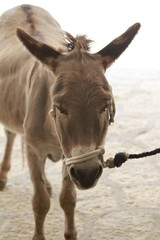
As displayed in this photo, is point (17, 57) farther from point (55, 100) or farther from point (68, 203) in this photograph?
point (55, 100)

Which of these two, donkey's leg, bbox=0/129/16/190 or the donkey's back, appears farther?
donkey's leg, bbox=0/129/16/190

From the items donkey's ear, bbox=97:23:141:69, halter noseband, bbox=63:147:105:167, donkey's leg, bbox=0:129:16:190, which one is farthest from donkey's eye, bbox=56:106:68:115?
donkey's leg, bbox=0:129:16:190

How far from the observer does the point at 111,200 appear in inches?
133

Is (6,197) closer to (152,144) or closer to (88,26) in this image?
(152,144)

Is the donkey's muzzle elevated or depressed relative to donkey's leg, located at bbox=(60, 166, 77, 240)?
elevated

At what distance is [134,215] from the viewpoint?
3.17 meters

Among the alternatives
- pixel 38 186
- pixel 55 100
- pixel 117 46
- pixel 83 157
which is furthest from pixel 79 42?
pixel 38 186

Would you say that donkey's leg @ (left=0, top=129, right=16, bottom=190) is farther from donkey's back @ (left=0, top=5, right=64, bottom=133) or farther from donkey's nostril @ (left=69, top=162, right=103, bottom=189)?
donkey's nostril @ (left=69, top=162, right=103, bottom=189)

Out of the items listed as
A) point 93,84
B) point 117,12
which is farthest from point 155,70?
point 93,84

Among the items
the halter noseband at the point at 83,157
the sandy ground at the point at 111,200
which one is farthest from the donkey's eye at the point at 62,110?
the sandy ground at the point at 111,200

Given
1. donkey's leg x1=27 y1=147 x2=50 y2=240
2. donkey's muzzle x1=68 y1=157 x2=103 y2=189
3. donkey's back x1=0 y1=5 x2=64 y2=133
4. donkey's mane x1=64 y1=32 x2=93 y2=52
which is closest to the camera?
donkey's muzzle x1=68 y1=157 x2=103 y2=189

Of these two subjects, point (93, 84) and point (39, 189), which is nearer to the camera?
point (93, 84)

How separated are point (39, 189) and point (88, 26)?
19.9 ft

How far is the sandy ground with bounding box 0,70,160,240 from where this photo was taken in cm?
300
